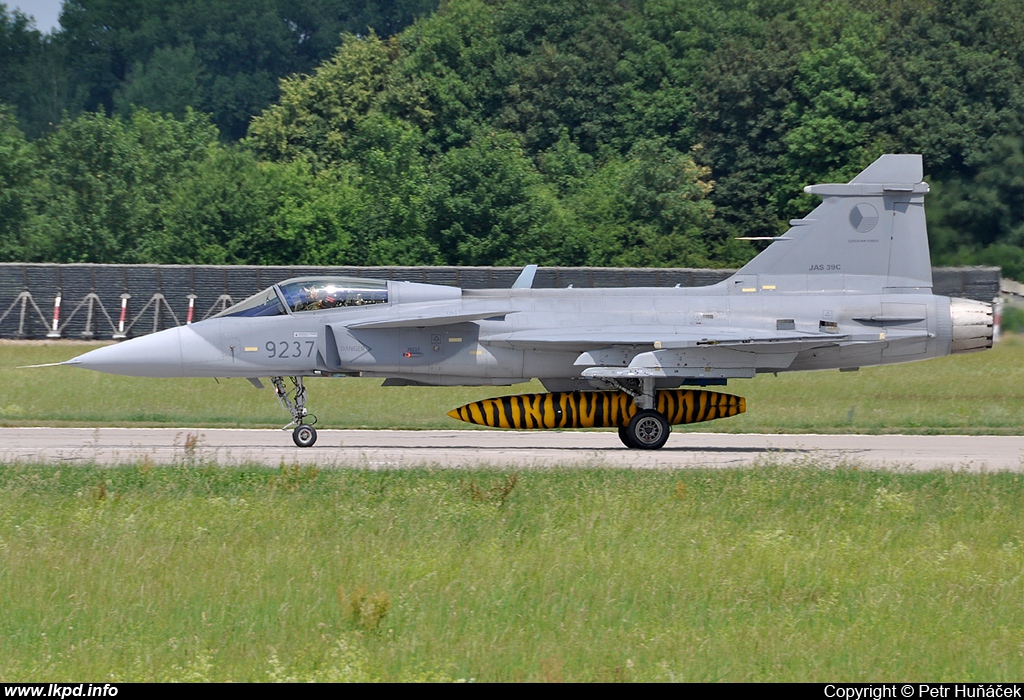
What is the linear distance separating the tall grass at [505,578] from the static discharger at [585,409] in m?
3.53

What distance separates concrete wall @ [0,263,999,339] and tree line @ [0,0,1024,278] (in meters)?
8.49

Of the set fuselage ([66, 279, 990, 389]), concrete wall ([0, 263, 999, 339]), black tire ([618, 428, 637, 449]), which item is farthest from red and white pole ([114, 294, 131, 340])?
black tire ([618, 428, 637, 449])

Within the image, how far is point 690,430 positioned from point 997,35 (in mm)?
31919

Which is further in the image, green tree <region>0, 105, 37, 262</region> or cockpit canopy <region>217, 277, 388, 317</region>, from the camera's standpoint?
green tree <region>0, 105, 37, 262</region>

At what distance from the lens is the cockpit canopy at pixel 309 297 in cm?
1703

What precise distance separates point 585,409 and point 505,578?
8.00 meters

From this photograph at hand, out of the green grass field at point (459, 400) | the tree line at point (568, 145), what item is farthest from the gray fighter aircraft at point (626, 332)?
the tree line at point (568, 145)

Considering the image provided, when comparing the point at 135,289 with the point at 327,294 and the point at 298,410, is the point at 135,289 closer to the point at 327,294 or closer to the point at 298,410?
the point at 298,410

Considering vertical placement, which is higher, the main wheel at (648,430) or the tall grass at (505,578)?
the main wheel at (648,430)

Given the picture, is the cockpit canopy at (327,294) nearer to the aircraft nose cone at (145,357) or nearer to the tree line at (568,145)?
the aircraft nose cone at (145,357)

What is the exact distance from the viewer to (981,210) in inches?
1136

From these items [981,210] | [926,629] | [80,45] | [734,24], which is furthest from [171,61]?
[926,629]

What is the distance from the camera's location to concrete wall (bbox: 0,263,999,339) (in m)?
30.2

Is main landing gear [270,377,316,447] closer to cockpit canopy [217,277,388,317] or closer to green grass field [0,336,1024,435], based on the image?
cockpit canopy [217,277,388,317]
